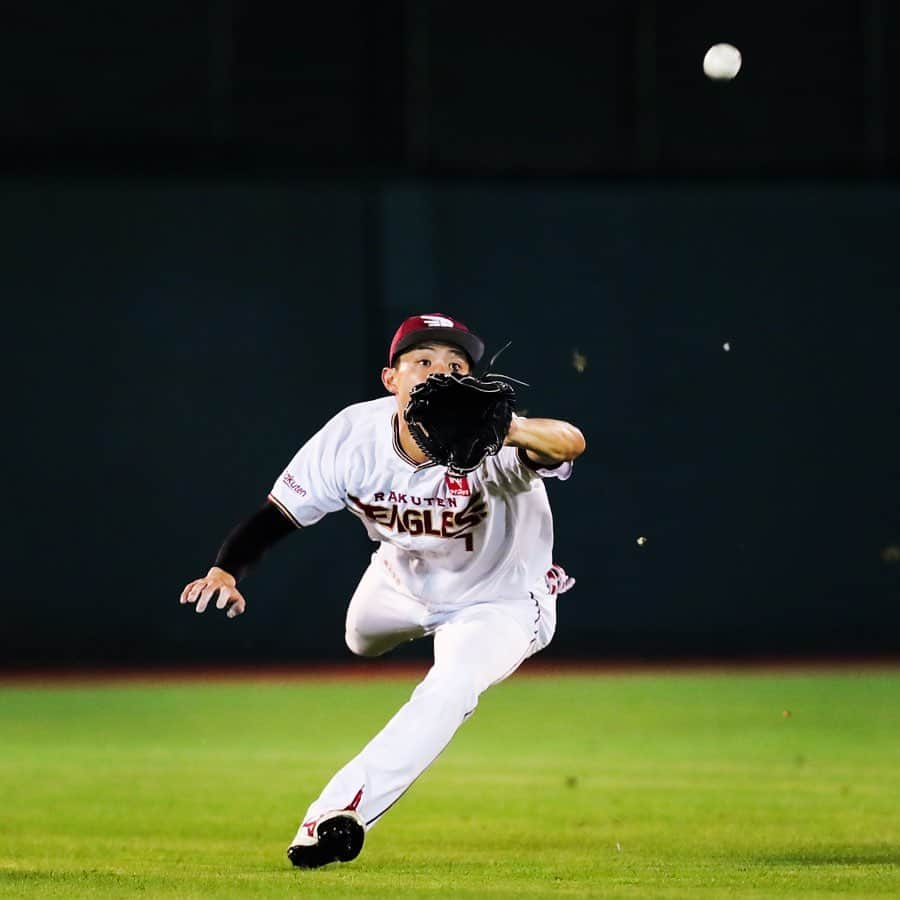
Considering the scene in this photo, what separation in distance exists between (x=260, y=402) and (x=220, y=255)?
1232 mm

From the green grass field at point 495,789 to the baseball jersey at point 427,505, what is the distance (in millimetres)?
915

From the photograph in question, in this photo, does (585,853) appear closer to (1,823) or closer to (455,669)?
(455,669)

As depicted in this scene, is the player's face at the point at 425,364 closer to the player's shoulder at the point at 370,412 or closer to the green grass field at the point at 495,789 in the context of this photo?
the player's shoulder at the point at 370,412

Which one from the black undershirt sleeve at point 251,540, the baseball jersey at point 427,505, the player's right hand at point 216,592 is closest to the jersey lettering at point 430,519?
the baseball jersey at point 427,505

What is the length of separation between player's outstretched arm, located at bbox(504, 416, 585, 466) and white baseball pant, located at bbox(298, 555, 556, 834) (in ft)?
2.31

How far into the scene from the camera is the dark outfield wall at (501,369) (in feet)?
47.0

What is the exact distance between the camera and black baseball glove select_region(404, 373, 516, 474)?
5137mm

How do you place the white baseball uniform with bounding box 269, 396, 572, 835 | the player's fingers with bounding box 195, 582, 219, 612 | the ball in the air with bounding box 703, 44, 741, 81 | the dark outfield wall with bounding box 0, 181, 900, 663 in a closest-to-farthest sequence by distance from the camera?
1. the player's fingers with bounding box 195, 582, 219, 612
2. the white baseball uniform with bounding box 269, 396, 572, 835
3. the dark outfield wall with bounding box 0, 181, 900, 663
4. the ball in the air with bounding box 703, 44, 741, 81

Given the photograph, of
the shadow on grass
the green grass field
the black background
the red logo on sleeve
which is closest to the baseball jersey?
the red logo on sleeve

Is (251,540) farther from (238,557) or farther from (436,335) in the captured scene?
(436,335)

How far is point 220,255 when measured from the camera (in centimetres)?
1470

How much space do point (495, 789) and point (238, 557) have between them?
9.08 ft

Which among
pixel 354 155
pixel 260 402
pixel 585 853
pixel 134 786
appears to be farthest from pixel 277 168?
pixel 585 853

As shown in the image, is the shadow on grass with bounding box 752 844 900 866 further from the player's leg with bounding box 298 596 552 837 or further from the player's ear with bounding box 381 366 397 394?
the player's ear with bounding box 381 366 397 394
